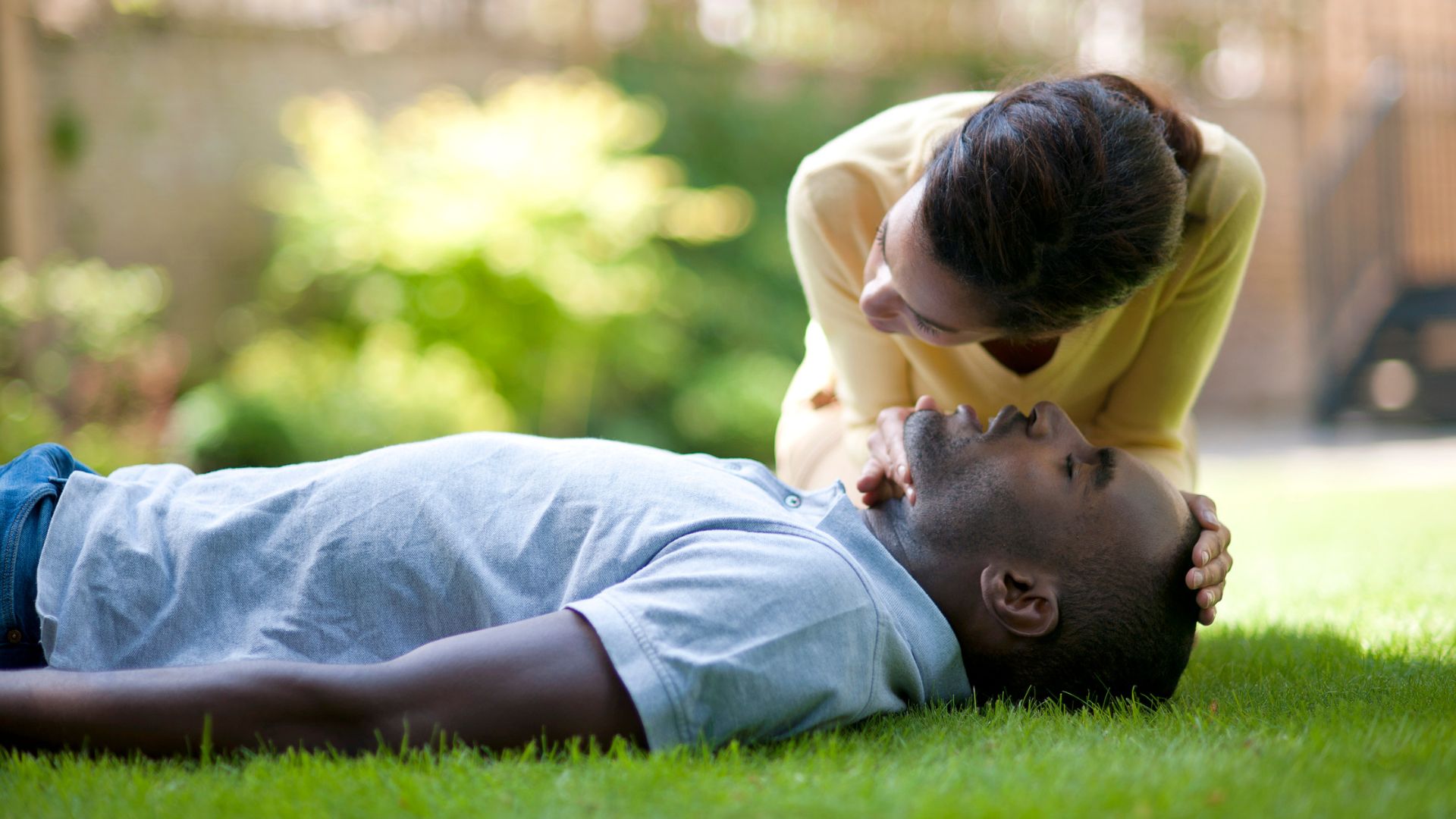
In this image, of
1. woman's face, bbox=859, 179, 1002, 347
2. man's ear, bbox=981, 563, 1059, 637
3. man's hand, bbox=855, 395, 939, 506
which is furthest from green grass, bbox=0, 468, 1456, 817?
woman's face, bbox=859, 179, 1002, 347

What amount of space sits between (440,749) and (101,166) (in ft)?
25.0

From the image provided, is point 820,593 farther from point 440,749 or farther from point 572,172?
point 572,172

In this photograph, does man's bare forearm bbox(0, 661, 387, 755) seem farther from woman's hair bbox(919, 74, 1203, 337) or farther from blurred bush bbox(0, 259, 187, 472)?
blurred bush bbox(0, 259, 187, 472)

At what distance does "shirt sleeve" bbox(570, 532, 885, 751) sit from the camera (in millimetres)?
1822

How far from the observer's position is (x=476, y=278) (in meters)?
7.84

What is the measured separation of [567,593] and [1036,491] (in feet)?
2.83

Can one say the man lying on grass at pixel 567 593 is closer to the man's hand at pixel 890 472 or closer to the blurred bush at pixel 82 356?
the man's hand at pixel 890 472

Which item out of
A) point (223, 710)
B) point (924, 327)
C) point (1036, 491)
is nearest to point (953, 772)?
point (1036, 491)

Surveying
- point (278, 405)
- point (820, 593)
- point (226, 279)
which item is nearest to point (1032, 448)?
point (820, 593)

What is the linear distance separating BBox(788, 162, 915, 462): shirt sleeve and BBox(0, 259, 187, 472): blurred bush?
5371 mm

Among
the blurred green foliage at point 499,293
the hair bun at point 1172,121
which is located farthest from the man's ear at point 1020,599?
the blurred green foliage at point 499,293

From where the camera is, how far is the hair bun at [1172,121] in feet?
8.46

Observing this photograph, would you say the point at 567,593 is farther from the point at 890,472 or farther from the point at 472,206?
the point at 472,206

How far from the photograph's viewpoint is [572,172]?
809cm
